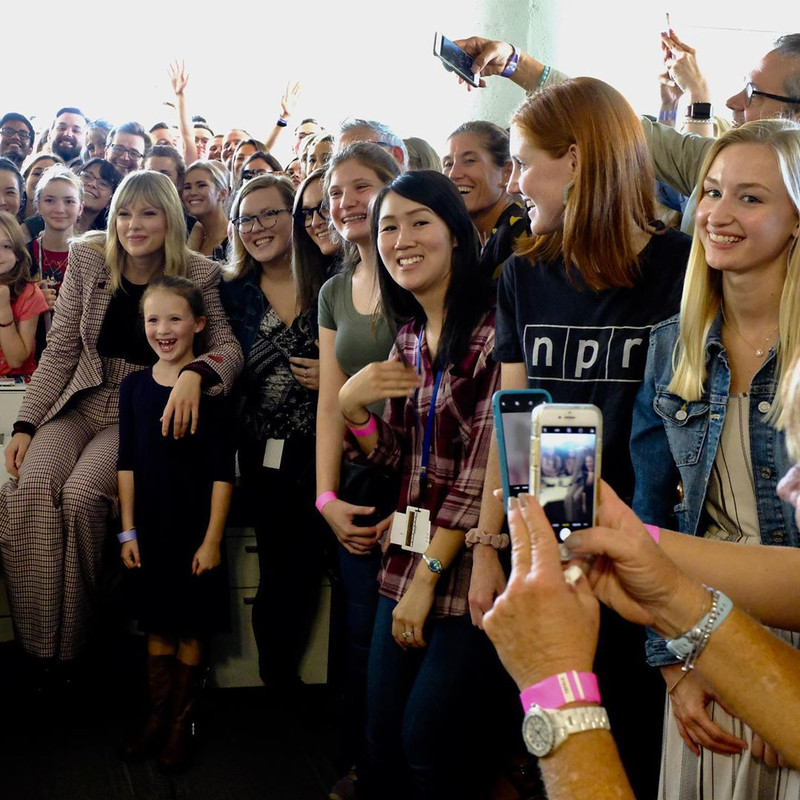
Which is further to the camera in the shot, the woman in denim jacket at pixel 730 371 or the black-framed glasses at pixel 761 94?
the black-framed glasses at pixel 761 94

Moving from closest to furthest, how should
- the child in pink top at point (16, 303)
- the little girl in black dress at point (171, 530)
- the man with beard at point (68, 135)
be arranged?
the little girl in black dress at point (171, 530), the child in pink top at point (16, 303), the man with beard at point (68, 135)

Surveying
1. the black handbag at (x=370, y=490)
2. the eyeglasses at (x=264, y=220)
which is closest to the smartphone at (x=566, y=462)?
the black handbag at (x=370, y=490)

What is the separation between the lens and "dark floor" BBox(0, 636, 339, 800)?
2.49 metres

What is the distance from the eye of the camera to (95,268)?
313cm

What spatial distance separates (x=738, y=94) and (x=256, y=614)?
2.15 metres

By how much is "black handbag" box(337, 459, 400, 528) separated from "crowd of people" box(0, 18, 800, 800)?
0.5 inches

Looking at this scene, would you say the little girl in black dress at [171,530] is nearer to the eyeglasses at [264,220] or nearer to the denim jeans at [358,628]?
the eyeglasses at [264,220]

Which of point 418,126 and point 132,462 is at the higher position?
point 418,126

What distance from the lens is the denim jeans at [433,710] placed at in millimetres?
1840

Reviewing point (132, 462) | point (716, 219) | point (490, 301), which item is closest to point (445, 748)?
point (490, 301)

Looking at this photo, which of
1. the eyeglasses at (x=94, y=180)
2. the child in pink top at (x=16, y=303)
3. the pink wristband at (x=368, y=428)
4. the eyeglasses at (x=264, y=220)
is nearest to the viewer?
the pink wristband at (x=368, y=428)

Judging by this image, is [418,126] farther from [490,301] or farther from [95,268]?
[490,301]

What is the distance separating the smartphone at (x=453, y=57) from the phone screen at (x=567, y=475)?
5.69 ft

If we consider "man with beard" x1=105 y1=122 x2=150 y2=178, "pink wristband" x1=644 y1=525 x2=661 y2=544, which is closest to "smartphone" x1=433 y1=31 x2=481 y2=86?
"pink wristband" x1=644 y1=525 x2=661 y2=544
